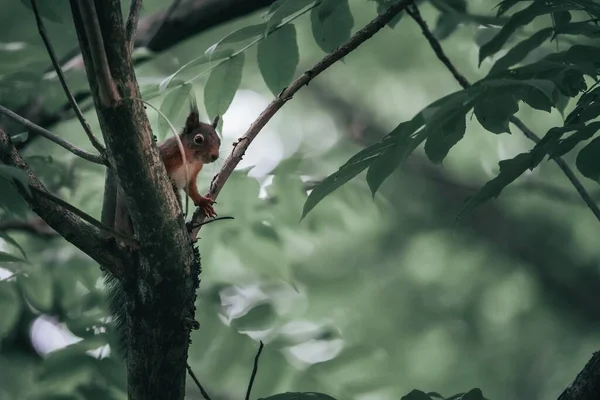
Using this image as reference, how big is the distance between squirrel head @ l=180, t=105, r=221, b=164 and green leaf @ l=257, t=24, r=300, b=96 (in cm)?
91

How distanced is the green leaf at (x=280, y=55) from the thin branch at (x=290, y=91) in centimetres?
18

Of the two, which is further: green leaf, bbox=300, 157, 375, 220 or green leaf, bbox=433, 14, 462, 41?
green leaf, bbox=433, 14, 462, 41

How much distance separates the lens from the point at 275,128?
26.9 feet

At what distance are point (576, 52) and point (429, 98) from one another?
6524 millimetres

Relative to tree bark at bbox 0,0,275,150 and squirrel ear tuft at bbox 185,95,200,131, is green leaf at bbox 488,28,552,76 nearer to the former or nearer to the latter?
squirrel ear tuft at bbox 185,95,200,131

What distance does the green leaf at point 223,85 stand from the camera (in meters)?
2.37

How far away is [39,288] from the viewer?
3359 mm

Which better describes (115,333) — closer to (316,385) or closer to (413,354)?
(316,385)

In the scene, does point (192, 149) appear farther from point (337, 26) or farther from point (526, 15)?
point (526, 15)

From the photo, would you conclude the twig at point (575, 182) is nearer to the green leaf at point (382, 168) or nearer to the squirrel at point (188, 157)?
the green leaf at point (382, 168)

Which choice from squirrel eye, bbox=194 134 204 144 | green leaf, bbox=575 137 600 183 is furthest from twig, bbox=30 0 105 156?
squirrel eye, bbox=194 134 204 144

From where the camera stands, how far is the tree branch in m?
1.86

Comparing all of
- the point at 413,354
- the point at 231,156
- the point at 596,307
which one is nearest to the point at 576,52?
the point at 231,156

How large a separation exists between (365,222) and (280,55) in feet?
16.1
